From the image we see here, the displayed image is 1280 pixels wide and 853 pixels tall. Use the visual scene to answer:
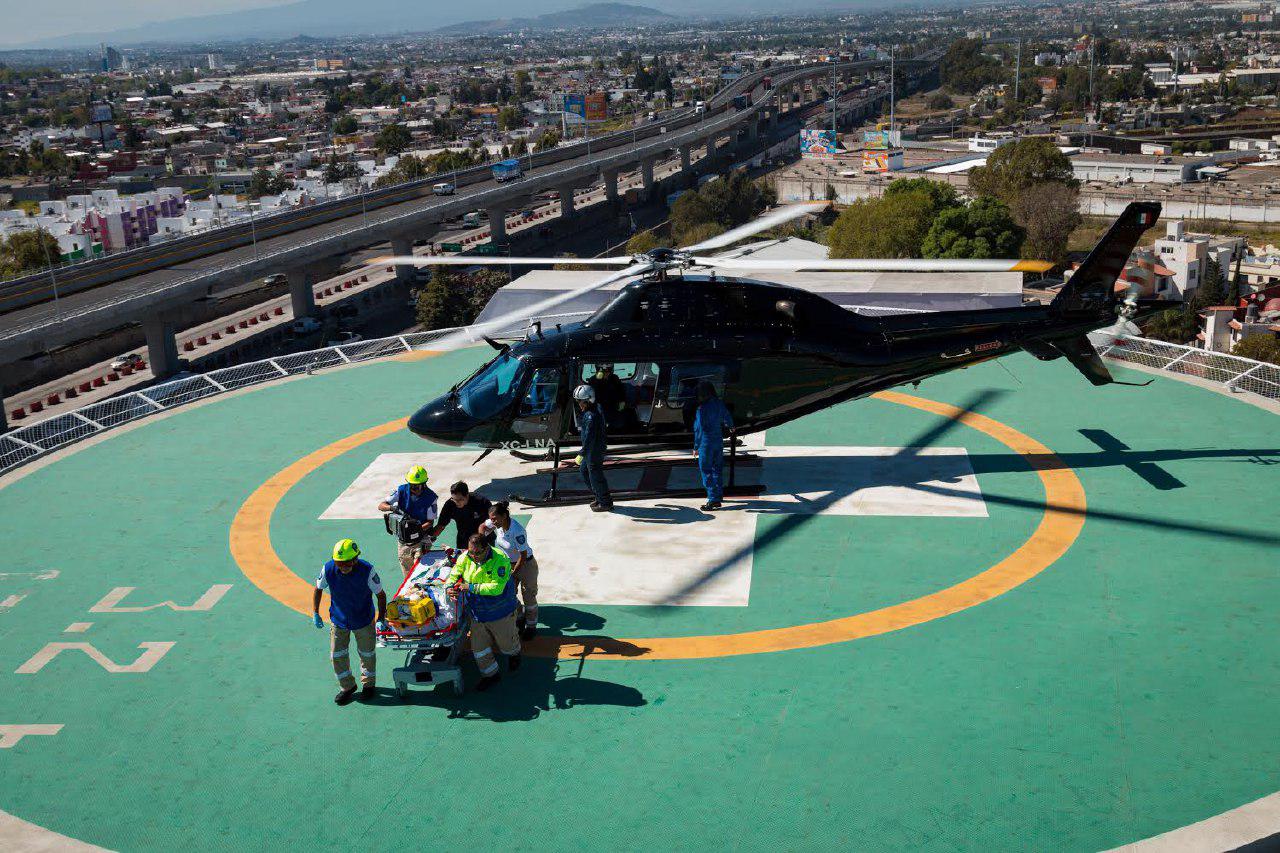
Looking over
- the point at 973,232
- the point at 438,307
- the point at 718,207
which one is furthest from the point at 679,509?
the point at 718,207

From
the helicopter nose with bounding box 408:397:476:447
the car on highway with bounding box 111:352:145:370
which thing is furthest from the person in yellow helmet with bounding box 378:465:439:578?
the car on highway with bounding box 111:352:145:370

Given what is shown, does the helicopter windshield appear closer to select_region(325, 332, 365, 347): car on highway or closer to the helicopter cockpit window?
the helicopter cockpit window

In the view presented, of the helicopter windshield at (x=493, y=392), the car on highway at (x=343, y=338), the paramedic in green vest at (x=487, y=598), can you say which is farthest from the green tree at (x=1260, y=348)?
the car on highway at (x=343, y=338)

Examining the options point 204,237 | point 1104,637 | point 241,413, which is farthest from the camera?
point 204,237

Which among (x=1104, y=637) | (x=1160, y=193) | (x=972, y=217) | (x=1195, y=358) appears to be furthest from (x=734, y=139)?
(x=1104, y=637)

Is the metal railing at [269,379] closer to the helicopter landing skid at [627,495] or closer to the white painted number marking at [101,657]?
the helicopter landing skid at [627,495]

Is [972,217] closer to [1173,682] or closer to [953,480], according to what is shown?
[953,480]

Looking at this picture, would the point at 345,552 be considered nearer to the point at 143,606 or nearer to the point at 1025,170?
the point at 143,606
